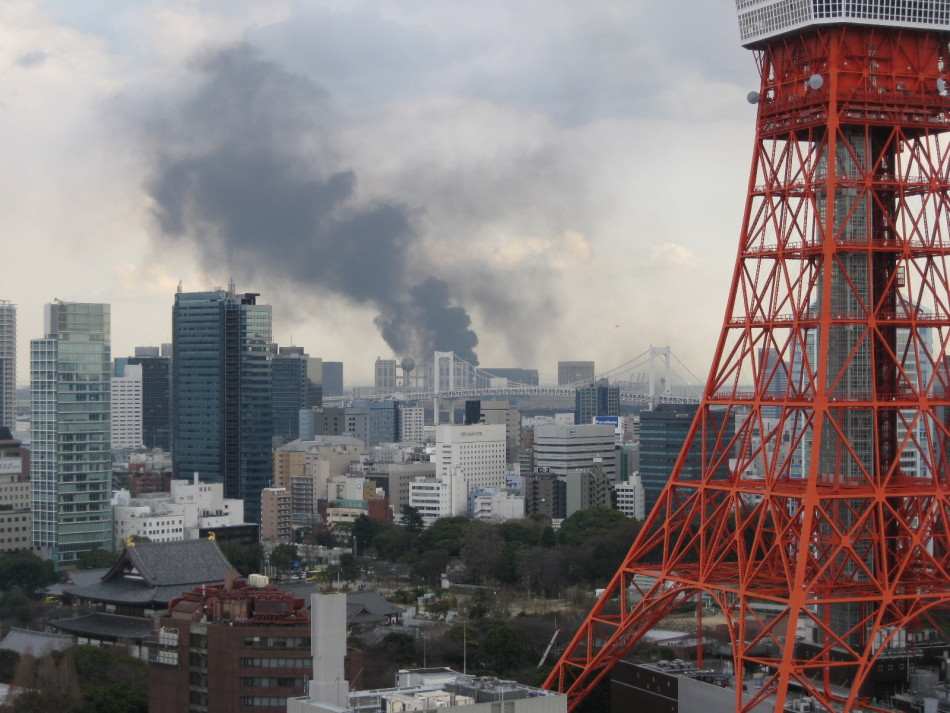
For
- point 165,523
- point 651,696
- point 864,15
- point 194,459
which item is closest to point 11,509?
point 165,523

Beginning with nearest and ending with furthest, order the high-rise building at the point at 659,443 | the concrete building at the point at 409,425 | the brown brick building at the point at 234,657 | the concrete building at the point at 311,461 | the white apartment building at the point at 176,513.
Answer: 1. the brown brick building at the point at 234,657
2. the white apartment building at the point at 176,513
3. the high-rise building at the point at 659,443
4. the concrete building at the point at 311,461
5. the concrete building at the point at 409,425

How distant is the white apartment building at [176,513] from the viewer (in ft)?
220

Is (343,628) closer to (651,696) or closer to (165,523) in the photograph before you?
(651,696)

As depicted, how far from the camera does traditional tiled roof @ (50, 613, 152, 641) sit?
1709 inches

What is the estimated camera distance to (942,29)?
2664cm

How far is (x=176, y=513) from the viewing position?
6919 centimetres

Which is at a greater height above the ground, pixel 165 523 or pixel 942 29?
pixel 942 29

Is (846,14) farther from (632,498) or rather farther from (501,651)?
(632,498)

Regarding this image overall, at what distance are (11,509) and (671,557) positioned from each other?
4581 cm

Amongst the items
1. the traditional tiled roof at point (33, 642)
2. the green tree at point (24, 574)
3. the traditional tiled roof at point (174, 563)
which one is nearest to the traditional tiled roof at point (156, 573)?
the traditional tiled roof at point (174, 563)

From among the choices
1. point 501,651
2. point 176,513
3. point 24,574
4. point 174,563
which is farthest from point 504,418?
point 501,651

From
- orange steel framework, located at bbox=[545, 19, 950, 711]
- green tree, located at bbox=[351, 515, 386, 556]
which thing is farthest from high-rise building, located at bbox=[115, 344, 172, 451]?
orange steel framework, located at bbox=[545, 19, 950, 711]

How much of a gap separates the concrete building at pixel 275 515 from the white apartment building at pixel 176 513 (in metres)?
5.16

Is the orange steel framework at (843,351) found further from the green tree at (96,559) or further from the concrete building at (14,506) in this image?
the concrete building at (14,506)
